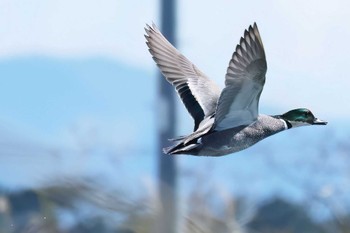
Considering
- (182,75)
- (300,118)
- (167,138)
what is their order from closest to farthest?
(300,118)
(182,75)
(167,138)

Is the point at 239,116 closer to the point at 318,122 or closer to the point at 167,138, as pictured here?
the point at 318,122

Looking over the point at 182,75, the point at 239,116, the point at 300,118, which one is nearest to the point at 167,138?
the point at 182,75

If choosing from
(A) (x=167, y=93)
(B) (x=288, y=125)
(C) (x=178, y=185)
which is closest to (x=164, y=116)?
(A) (x=167, y=93)

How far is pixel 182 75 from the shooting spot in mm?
4207

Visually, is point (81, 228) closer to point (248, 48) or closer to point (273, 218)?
point (273, 218)

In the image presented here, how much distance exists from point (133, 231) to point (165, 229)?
0.14 meters

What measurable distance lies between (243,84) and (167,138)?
5.01 feet

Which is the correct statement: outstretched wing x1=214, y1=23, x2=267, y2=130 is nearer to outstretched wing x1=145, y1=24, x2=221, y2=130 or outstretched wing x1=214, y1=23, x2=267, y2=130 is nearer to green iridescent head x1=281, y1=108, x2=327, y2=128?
green iridescent head x1=281, y1=108, x2=327, y2=128

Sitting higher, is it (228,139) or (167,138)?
(228,139)

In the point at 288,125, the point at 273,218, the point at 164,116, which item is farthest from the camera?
the point at 273,218

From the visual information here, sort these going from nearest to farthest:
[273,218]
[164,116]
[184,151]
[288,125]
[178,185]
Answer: [184,151], [288,125], [164,116], [178,185], [273,218]

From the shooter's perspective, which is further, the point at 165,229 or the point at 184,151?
the point at 165,229

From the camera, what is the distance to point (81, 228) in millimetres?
5883

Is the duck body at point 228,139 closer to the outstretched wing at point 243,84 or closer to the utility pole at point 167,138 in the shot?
the outstretched wing at point 243,84
